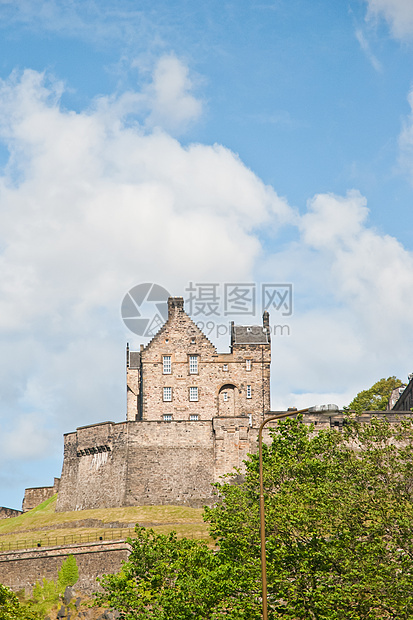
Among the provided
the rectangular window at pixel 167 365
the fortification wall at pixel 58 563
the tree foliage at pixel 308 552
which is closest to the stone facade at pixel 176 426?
the rectangular window at pixel 167 365

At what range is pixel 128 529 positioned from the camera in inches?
2393

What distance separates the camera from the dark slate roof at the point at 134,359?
285ft

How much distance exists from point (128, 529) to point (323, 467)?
995 inches

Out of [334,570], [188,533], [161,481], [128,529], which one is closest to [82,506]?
[161,481]

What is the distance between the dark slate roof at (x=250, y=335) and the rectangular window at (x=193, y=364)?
14.3 feet

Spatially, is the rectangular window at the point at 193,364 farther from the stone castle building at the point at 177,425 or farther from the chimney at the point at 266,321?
the chimney at the point at 266,321

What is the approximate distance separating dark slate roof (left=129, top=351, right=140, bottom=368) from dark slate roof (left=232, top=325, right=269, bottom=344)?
11.4 m

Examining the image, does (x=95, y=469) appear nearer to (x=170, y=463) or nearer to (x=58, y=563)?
(x=170, y=463)

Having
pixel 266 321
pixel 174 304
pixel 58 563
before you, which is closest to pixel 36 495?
pixel 174 304

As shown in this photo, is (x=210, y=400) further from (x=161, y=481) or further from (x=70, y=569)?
(x=70, y=569)

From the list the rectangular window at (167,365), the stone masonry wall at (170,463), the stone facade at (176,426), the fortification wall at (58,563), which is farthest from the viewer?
the rectangular window at (167,365)

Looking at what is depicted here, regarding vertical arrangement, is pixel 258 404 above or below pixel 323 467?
above

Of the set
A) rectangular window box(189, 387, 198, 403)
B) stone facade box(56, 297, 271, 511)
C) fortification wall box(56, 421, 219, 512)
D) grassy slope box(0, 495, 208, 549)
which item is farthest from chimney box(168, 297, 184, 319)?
grassy slope box(0, 495, 208, 549)

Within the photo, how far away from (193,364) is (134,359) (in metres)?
9.81
